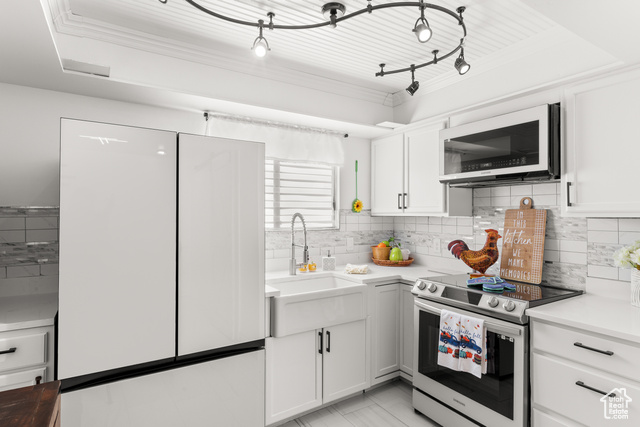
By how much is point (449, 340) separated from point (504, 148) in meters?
1.31

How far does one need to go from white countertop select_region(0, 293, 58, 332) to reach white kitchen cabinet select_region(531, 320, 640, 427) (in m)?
2.50

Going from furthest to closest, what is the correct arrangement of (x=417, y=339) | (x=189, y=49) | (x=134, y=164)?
1. (x=417, y=339)
2. (x=189, y=49)
3. (x=134, y=164)

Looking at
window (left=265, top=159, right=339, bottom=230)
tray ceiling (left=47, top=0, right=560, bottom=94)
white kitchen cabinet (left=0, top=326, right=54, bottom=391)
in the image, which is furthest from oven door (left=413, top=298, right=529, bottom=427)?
white kitchen cabinet (left=0, top=326, right=54, bottom=391)

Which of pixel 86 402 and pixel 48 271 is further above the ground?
pixel 48 271

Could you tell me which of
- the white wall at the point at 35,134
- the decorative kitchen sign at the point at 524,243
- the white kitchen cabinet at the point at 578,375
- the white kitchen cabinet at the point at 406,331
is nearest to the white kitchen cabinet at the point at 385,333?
the white kitchen cabinet at the point at 406,331

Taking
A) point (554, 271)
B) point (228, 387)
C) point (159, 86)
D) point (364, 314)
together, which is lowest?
point (228, 387)

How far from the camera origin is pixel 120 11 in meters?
1.99

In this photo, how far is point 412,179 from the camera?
3090 mm

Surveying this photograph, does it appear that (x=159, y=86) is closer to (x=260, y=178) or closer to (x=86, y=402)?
(x=260, y=178)

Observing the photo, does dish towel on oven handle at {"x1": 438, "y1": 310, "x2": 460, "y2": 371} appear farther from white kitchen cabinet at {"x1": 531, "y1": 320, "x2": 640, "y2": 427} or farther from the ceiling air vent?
the ceiling air vent

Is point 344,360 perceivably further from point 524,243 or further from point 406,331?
point 524,243

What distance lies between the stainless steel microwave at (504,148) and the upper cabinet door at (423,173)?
0.16 metres

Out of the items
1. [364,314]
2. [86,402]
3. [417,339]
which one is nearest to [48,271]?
[86,402]

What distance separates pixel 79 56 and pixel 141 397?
1975mm
